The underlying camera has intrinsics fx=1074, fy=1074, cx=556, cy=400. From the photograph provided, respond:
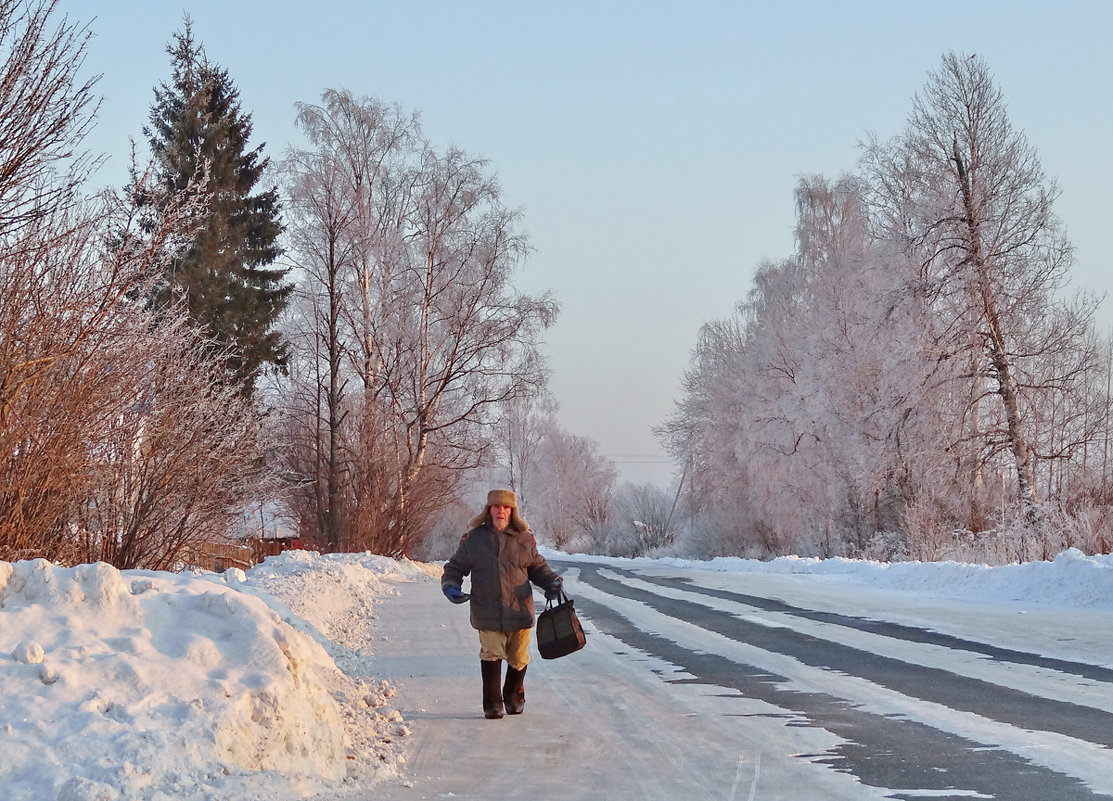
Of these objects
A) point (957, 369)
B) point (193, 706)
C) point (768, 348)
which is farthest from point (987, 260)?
point (193, 706)

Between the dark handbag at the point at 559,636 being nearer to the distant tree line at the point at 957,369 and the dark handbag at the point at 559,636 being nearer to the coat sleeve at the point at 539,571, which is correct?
the coat sleeve at the point at 539,571

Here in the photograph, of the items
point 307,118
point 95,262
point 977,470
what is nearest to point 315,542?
point 307,118

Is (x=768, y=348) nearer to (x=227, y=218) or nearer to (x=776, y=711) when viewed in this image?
(x=227, y=218)

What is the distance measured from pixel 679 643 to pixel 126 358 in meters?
6.07

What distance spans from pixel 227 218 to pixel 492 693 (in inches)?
1129

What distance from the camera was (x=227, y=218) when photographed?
33.0 metres

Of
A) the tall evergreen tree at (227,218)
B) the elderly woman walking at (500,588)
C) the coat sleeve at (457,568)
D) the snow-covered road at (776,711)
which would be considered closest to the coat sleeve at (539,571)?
the elderly woman walking at (500,588)

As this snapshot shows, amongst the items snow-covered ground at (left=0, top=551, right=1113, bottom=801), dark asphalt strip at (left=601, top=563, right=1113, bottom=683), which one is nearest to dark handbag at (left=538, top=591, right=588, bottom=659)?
snow-covered ground at (left=0, top=551, right=1113, bottom=801)

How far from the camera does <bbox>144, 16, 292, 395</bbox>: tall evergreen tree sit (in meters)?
30.3

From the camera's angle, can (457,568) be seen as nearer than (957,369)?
Yes

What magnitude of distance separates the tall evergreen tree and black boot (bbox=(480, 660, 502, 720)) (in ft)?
77.0

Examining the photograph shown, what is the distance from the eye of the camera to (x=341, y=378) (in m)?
30.2

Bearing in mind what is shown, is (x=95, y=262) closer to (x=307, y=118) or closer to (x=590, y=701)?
(x=590, y=701)

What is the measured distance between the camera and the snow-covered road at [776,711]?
5250 mm
